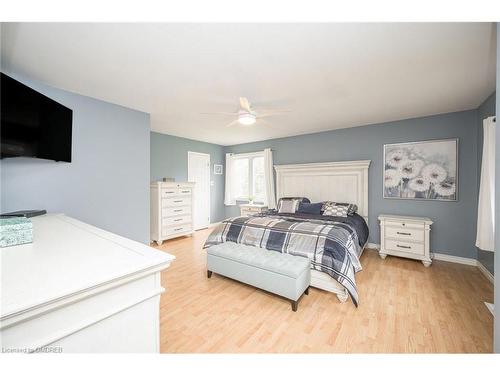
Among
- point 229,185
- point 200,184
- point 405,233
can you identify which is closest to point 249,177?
point 229,185

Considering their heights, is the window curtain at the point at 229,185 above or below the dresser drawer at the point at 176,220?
above

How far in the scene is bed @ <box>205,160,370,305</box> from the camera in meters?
2.82

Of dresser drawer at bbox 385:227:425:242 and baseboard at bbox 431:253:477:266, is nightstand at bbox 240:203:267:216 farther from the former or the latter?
baseboard at bbox 431:253:477:266

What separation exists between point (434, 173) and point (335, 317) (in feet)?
9.77

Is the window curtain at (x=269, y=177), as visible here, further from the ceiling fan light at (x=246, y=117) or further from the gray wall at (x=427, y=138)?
the ceiling fan light at (x=246, y=117)

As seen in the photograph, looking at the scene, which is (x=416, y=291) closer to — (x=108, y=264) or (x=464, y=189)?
(x=464, y=189)

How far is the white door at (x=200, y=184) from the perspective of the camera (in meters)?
5.25

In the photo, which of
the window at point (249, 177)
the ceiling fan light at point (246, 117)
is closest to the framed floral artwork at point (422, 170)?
the ceiling fan light at point (246, 117)

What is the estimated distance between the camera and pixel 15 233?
3.32 ft

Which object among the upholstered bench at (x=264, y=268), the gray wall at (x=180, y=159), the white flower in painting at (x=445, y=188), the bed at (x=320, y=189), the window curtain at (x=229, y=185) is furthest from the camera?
the window curtain at (x=229, y=185)

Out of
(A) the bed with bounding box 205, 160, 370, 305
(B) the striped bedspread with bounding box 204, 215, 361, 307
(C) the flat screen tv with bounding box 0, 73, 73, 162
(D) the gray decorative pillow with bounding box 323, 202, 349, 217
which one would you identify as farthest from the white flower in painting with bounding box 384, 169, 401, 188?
(C) the flat screen tv with bounding box 0, 73, 73, 162

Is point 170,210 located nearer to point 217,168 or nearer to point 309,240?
point 217,168

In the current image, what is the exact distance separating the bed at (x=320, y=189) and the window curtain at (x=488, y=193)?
1288 millimetres

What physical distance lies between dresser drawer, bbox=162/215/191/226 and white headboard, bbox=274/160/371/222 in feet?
7.12
